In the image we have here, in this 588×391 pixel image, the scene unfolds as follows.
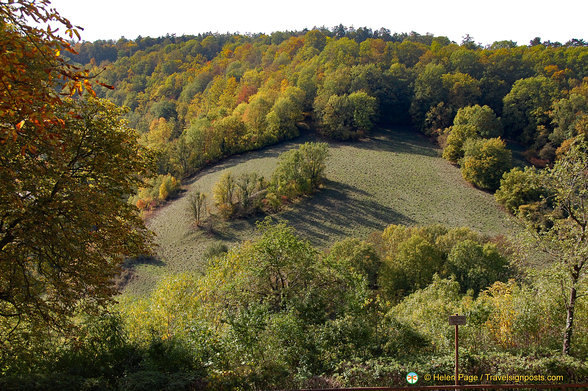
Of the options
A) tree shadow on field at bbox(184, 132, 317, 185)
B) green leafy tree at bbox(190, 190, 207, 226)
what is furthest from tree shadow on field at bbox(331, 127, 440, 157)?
green leafy tree at bbox(190, 190, 207, 226)

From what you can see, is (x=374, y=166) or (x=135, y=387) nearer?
(x=135, y=387)

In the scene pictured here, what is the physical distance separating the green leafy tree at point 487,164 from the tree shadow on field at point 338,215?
13798 mm

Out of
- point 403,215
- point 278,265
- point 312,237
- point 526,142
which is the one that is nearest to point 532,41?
point 526,142

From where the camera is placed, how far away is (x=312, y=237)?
46312 millimetres

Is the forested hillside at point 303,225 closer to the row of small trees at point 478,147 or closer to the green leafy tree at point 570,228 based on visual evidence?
the green leafy tree at point 570,228

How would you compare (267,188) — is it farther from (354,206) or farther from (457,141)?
(457,141)

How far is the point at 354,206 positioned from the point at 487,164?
19267 millimetres

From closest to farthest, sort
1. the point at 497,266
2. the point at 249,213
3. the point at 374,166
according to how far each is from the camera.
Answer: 1. the point at 497,266
2. the point at 249,213
3. the point at 374,166

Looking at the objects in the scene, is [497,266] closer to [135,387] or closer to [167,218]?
[135,387]

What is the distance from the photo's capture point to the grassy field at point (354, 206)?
46312 mm

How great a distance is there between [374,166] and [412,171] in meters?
5.78

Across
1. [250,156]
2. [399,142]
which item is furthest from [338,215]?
[399,142]

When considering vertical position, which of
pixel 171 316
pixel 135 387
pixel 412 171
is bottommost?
pixel 412 171

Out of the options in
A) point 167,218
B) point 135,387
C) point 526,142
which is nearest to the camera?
point 135,387
